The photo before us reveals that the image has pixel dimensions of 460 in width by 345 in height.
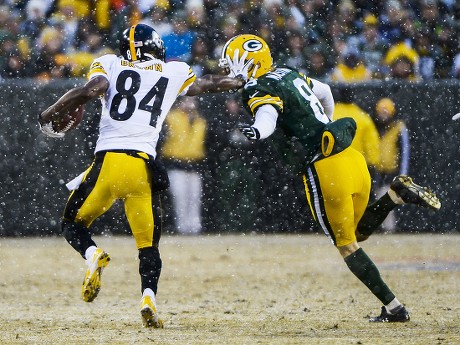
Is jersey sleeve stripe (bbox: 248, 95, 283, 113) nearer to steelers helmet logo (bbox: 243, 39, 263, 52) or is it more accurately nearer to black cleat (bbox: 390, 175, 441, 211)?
steelers helmet logo (bbox: 243, 39, 263, 52)

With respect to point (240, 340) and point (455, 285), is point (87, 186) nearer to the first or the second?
point (240, 340)

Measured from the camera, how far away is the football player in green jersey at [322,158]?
6.53 meters

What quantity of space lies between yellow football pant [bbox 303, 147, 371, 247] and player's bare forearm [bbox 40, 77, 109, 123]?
140 cm

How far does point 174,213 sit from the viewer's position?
12328 mm

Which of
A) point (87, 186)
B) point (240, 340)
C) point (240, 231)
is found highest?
point (87, 186)

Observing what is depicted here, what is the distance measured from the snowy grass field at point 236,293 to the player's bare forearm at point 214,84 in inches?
58.6

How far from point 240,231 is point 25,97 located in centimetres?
295

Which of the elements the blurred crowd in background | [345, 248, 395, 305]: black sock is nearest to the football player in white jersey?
[345, 248, 395, 305]: black sock

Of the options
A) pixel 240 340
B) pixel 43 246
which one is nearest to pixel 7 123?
Answer: pixel 43 246

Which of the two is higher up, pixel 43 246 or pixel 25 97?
pixel 25 97

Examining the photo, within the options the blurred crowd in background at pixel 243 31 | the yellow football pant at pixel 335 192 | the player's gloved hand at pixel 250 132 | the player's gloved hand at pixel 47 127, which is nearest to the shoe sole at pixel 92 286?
the player's gloved hand at pixel 47 127

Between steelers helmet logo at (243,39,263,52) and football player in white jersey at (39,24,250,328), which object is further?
steelers helmet logo at (243,39,263,52)

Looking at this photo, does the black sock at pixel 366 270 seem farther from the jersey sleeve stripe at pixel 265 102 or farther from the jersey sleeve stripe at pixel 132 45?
the jersey sleeve stripe at pixel 132 45

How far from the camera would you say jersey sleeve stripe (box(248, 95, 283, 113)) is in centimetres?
645
